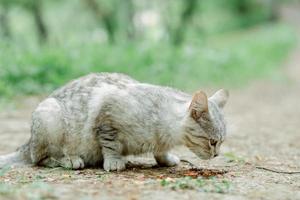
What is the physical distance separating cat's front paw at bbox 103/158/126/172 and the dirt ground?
6cm

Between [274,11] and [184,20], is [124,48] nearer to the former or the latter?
[184,20]

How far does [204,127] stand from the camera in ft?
15.2

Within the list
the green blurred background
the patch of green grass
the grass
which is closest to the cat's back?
the patch of green grass

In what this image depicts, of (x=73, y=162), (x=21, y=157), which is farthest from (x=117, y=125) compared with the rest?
(x=21, y=157)

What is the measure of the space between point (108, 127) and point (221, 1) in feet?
129

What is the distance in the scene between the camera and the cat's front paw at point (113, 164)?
487 centimetres

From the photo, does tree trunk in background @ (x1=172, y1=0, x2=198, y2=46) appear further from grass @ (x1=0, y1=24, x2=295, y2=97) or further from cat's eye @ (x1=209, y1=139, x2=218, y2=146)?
cat's eye @ (x1=209, y1=139, x2=218, y2=146)

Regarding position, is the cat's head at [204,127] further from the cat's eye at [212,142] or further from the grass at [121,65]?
the grass at [121,65]

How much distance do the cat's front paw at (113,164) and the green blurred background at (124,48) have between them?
2.72 meters

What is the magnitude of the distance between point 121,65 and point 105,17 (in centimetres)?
786

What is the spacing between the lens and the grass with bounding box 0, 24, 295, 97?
10414mm

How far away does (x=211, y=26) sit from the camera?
40.4 metres

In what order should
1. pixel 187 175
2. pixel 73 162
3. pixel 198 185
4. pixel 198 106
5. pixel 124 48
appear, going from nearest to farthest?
pixel 198 185
pixel 198 106
pixel 187 175
pixel 73 162
pixel 124 48

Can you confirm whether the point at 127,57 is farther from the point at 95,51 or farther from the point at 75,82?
the point at 75,82
